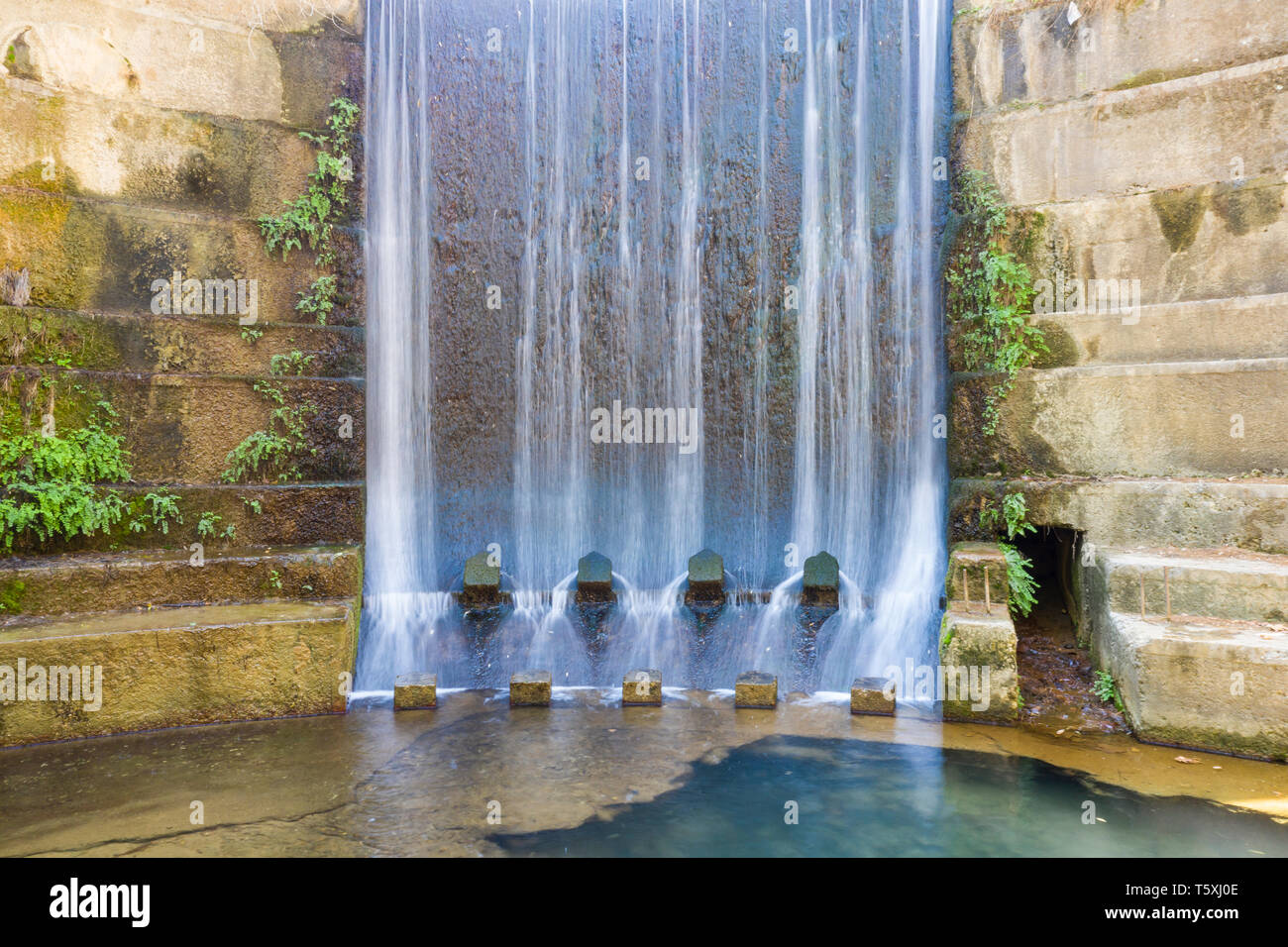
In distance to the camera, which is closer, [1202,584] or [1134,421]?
[1202,584]

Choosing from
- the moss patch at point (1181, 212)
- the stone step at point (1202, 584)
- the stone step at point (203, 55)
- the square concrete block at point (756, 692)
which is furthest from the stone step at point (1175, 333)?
the stone step at point (203, 55)

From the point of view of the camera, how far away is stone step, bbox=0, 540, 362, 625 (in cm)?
607

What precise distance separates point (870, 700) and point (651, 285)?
190 inches

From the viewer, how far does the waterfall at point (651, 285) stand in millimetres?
8344

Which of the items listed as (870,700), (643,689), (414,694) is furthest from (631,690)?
(870,700)

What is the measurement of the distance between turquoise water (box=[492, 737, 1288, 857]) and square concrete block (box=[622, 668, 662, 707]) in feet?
4.02

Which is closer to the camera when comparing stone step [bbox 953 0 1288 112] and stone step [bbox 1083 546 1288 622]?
stone step [bbox 1083 546 1288 622]

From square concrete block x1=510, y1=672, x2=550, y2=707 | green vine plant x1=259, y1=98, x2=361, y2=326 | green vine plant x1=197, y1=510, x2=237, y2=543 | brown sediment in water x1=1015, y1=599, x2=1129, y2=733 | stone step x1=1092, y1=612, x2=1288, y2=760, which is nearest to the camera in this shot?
stone step x1=1092, y1=612, x2=1288, y2=760

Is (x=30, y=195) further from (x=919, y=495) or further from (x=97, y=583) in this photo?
(x=919, y=495)

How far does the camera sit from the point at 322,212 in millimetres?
7816

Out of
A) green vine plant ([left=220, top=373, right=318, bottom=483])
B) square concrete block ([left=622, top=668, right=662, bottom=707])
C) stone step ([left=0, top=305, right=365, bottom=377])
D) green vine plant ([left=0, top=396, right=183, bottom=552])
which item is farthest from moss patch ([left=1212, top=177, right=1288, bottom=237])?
green vine plant ([left=0, top=396, right=183, bottom=552])

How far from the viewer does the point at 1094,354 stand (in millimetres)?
7141

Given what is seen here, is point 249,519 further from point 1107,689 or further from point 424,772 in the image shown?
point 1107,689

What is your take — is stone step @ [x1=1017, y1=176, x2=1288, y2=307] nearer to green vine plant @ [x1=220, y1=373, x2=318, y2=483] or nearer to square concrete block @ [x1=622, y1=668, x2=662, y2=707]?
square concrete block @ [x1=622, y1=668, x2=662, y2=707]
